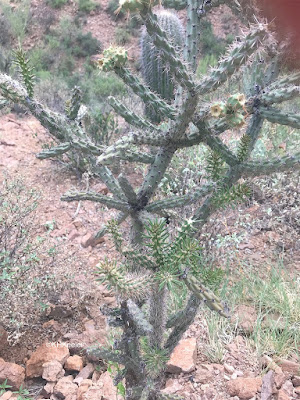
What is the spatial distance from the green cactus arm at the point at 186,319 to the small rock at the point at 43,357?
1012mm

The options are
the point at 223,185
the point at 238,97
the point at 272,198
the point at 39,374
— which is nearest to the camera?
the point at 238,97

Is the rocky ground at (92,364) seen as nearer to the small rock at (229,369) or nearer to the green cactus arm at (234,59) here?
the small rock at (229,369)

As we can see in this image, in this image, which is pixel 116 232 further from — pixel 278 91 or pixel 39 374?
pixel 39 374

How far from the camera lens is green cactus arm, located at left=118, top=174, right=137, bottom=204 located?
161cm

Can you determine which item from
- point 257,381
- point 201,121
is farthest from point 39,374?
point 201,121

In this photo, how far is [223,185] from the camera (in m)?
1.58

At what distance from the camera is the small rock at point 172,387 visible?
242cm

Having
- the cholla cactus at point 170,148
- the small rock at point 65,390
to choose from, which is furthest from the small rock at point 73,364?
the cholla cactus at point 170,148

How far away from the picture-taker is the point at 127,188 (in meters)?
1.63

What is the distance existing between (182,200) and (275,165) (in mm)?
365

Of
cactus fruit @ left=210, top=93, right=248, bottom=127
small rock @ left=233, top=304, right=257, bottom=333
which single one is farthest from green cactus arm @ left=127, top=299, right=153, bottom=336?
small rock @ left=233, top=304, right=257, bottom=333

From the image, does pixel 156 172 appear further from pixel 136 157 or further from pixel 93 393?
pixel 93 393

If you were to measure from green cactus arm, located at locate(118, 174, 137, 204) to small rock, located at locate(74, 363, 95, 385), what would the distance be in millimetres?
1445

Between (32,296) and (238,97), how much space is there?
81.4 inches
